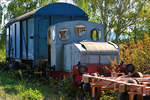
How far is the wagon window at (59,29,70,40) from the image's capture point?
1144 cm

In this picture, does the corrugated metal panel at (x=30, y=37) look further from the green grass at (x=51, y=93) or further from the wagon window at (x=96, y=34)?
the wagon window at (x=96, y=34)

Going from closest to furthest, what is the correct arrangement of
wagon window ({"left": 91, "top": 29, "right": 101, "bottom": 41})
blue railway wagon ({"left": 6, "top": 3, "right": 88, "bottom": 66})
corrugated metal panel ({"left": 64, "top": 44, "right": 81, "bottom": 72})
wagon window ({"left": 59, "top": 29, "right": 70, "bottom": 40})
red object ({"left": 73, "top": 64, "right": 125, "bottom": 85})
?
1. red object ({"left": 73, "top": 64, "right": 125, "bottom": 85})
2. corrugated metal panel ({"left": 64, "top": 44, "right": 81, "bottom": 72})
3. wagon window ({"left": 59, "top": 29, "right": 70, "bottom": 40})
4. wagon window ({"left": 91, "top": 29, "right": 101, "bottom": 41})
5. blue railway wagon ({"left": 6, "top": 3, "right": 88, "bottom": 66})

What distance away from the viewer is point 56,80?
39.2 feet

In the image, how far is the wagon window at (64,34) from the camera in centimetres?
1144

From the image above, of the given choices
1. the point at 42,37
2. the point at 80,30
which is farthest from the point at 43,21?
the point at 80,30

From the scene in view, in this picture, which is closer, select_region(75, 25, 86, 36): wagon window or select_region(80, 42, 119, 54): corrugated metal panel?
select_region(80, 42, 119, 54): corrugated metal panel

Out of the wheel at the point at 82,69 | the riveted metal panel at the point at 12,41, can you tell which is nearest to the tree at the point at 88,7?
the riveted metal panel at the point at 12,41

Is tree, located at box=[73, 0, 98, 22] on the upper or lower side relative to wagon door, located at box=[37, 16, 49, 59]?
upper

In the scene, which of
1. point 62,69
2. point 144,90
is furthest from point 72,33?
point 144,90

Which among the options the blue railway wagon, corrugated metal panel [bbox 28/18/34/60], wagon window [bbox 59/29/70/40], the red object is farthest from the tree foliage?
corrugated metal panel [bbox 28/18/34/60]

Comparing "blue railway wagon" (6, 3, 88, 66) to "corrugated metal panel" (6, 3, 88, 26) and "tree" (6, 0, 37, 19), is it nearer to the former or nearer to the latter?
"corrugated metal panel" (6, 3, 88, 26)

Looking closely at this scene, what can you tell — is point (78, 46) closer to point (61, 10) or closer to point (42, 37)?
point (42, 37)

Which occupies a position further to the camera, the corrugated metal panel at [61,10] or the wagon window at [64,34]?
the corrugated metal panel at [61,10]

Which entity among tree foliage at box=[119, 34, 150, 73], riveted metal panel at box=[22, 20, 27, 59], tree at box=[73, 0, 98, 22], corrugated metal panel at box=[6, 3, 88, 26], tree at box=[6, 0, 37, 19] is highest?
tree at box=[6, 0, 37, 19]
